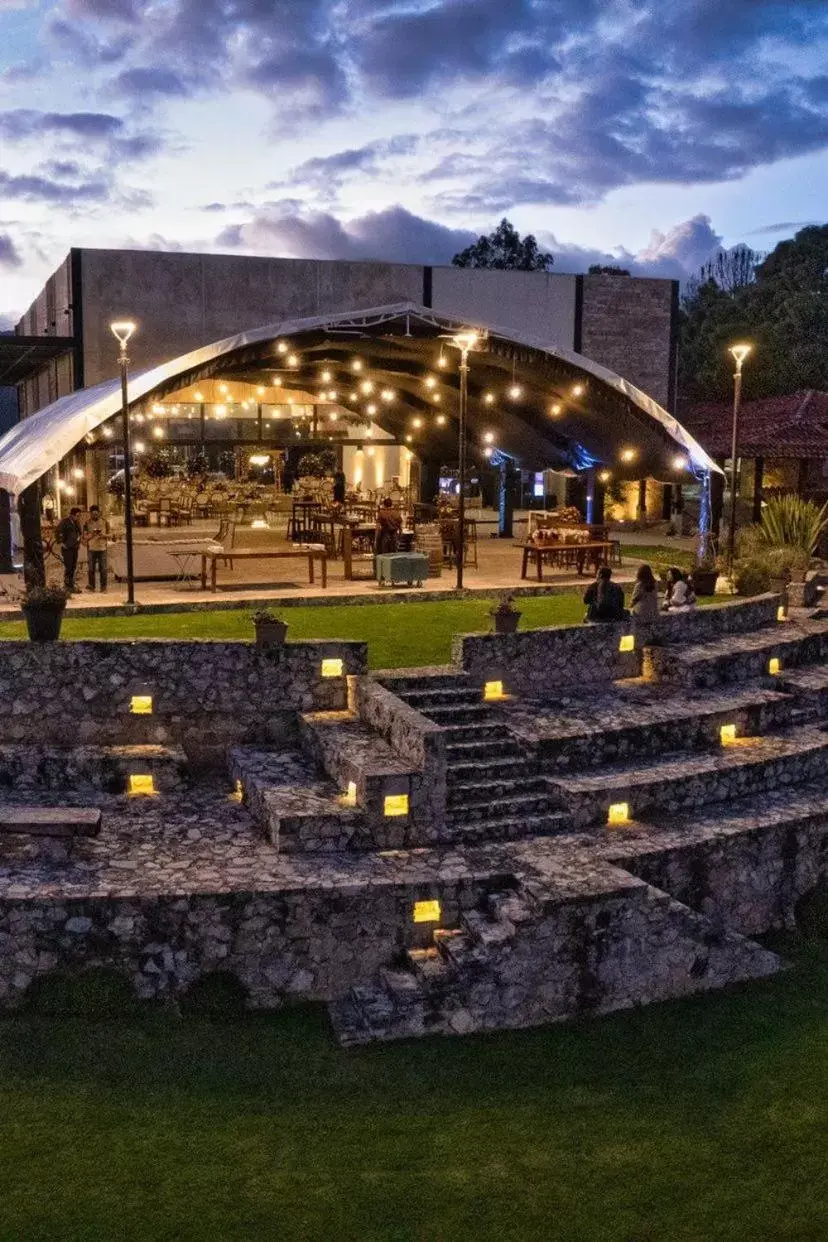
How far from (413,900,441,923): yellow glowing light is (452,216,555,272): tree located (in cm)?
7511

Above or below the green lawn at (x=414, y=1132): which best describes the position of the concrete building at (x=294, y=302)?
above

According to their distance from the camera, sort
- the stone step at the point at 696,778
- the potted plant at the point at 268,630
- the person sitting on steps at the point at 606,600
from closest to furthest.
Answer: the stone step at the point at 696,778
the potted plant at the point at 268,630
the person sitting on steps at the point at 606,600

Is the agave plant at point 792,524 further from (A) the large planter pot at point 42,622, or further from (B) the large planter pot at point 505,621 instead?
(A) the large planter pot at point 42,622

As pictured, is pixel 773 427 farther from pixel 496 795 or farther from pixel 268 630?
pixel 496 795

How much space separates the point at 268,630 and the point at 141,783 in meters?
2.11

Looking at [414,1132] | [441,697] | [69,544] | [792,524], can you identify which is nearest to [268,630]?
[441,697]

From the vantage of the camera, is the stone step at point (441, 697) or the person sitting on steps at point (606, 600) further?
the person sitting on steps at point (606, 600)

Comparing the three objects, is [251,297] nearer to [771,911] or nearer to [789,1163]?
[771,911]

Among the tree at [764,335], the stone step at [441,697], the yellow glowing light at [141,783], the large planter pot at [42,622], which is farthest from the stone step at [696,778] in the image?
the tree at [764,335]

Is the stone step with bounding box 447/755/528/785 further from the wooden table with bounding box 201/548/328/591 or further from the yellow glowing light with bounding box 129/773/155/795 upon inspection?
the wooden table with bounding box 201/548/328/591

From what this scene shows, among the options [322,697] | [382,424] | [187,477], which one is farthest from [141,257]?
[322,697]

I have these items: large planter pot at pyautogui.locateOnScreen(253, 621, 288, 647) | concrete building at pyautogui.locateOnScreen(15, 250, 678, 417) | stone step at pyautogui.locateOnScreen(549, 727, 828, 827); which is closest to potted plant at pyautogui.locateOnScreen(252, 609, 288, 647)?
large planter pot at pyautogui.locateOnScreen(253, 621, 288, 647)

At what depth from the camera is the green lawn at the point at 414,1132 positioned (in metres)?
7.32

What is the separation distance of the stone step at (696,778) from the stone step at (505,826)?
0.62 feet
